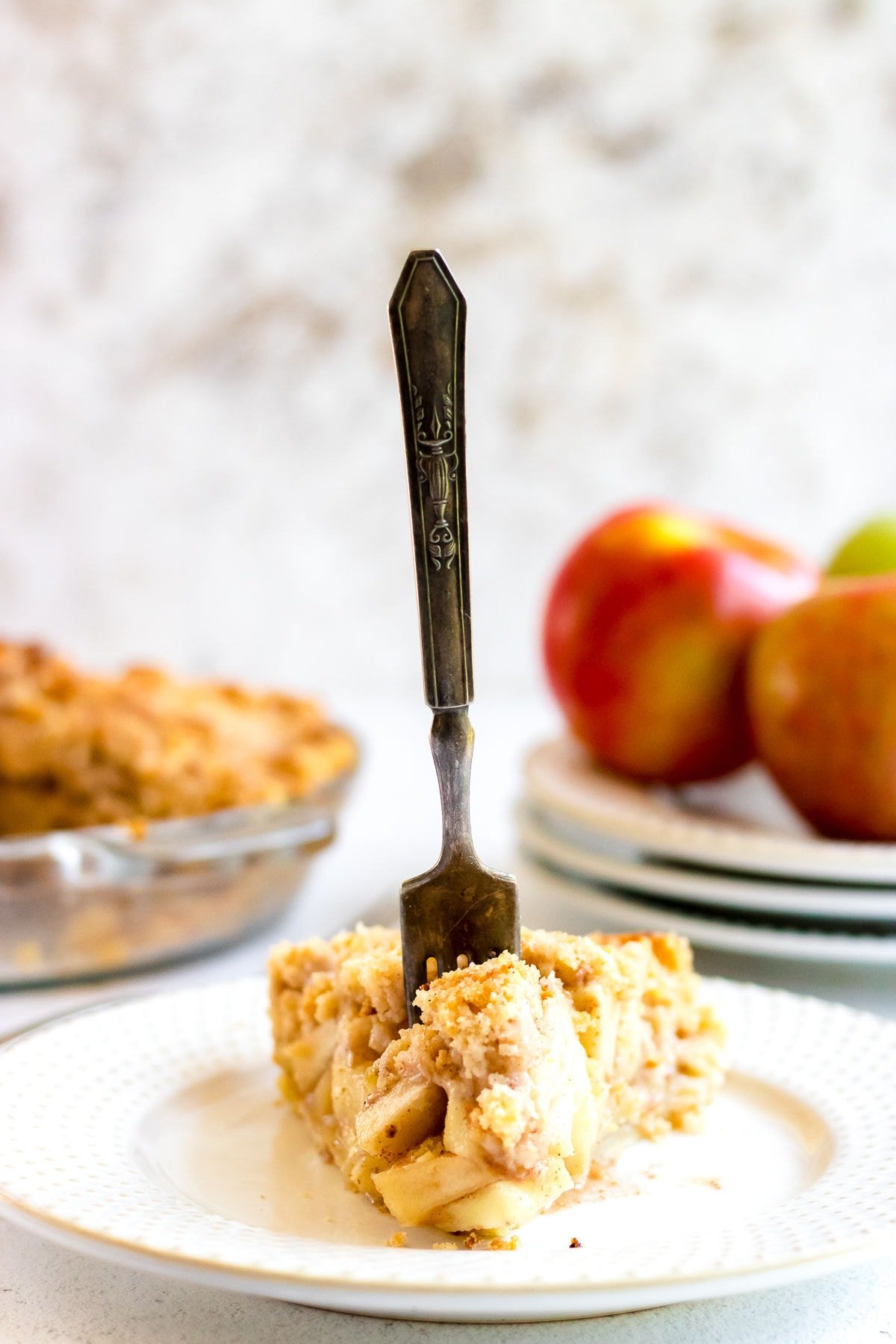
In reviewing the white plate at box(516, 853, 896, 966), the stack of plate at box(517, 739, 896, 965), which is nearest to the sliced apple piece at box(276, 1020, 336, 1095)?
the white plate at box(516, 853, 896, 966)

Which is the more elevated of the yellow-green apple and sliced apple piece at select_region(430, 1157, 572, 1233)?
the yellow-green apple

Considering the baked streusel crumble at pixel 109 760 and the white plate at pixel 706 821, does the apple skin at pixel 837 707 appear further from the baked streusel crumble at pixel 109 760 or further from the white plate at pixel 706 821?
the baked streusel crumble at pixel 109 760

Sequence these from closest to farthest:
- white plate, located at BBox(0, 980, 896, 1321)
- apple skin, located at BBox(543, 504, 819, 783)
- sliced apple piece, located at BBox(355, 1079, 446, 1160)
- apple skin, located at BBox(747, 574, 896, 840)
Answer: white plate, located at BBox(0, 980, 896, 1321) → sliced apple piece, located at BBox(355, 1079, 446, 1160) → apple skin, located at BBox(747, 574, 896, 840) → apple skin, located at BBox(543, 504, 819, 783)

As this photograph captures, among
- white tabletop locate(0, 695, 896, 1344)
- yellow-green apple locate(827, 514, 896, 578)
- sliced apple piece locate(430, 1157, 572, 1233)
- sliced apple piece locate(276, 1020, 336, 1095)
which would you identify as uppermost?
yellow-green apple locate(827, 514, 896, 578)

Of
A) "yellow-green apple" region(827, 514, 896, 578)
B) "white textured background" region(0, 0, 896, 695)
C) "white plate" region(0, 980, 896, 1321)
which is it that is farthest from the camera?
"white textured background" region(0, 0, 896, 695)

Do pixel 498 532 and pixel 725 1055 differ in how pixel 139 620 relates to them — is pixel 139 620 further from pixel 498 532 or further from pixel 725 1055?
pixel 725 1055

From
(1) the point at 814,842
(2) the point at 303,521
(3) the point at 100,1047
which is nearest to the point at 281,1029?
(3) the point at 100,1047

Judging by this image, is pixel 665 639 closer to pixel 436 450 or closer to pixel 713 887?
pixel 713 887

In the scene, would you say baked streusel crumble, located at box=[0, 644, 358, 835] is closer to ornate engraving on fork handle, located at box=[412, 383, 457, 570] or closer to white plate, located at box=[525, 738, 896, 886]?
white plate, located at box=[525, 738, 896, 886]

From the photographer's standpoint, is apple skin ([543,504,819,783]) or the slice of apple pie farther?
apple skin ([543,504,819,783])
